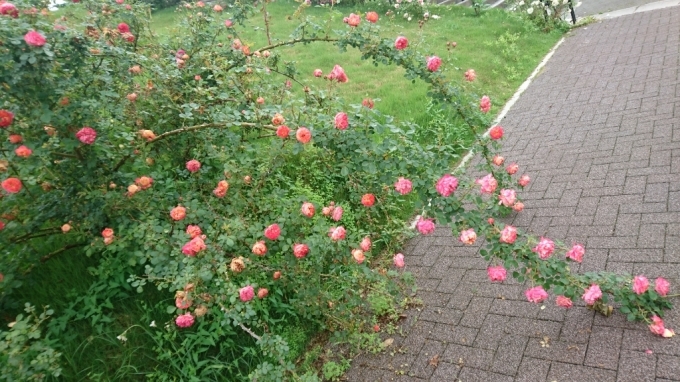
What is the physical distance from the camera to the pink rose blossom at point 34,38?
2049 millimetres

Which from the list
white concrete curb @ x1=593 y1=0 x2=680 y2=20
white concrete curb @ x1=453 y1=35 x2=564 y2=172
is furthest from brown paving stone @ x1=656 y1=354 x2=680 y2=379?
white concrete curb @ x1=593 y1=0 x2=680 y2=20

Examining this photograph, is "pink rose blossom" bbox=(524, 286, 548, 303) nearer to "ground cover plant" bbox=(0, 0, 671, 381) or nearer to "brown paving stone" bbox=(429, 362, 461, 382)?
"ground cover plant" bbox=(0, 0, 671, 381)

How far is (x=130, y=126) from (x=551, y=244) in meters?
2.75

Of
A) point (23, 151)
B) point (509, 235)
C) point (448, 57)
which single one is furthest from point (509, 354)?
point (448, 57)

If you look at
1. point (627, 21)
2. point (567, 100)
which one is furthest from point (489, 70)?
point (627, 21)

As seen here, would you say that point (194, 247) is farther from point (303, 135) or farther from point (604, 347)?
point (604, 347)

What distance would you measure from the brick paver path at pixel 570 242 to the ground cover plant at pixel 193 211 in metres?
0.22

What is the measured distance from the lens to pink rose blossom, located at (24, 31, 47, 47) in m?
2.05

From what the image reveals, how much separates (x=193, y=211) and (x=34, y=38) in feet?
3.83

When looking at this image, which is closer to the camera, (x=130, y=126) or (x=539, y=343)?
(x=539, y=343)

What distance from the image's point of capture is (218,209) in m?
2.80

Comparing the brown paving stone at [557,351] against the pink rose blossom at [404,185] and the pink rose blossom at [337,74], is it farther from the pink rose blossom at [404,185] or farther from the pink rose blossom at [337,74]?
the pink rose blossom at [337,74]

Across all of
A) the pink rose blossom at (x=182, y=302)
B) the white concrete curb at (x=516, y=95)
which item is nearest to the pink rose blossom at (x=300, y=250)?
the pink rose blossom at (x=182, y=302)

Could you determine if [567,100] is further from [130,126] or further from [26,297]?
[26,297]
